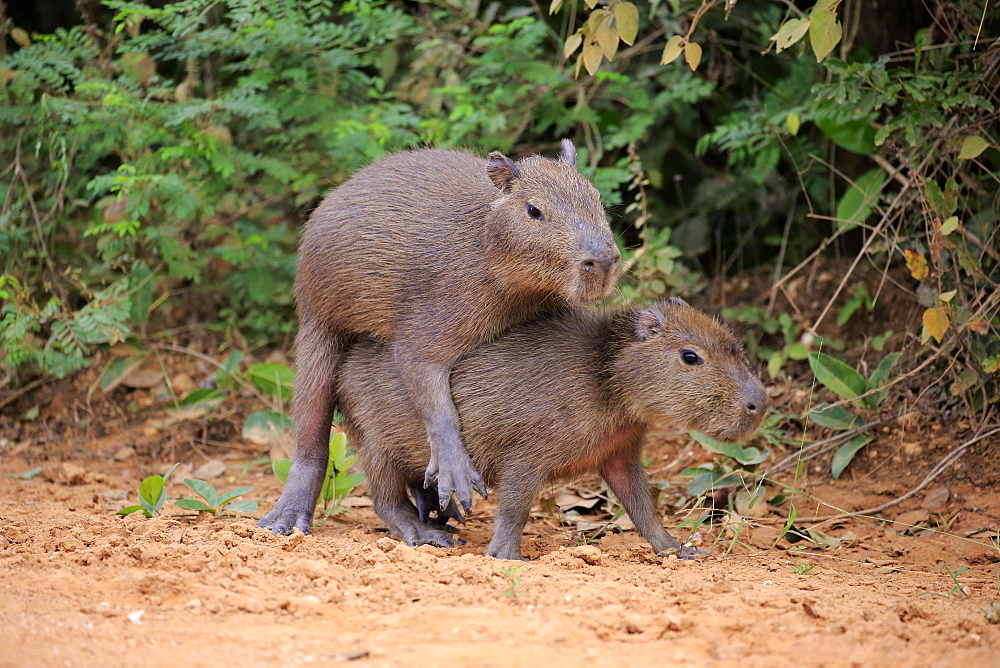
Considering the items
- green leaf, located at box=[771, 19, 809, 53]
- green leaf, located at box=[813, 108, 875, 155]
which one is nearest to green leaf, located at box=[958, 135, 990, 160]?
green leaf, located at box=[813, 108, 875, 155]

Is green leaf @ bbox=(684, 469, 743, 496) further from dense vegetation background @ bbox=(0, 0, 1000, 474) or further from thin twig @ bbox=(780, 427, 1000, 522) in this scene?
dense vegetation background @ bbox=(0, 0, 1000, 474)

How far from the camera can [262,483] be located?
6.36 m

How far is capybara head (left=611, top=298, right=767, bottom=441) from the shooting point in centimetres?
472

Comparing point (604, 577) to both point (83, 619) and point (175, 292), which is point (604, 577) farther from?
point (175, 292)

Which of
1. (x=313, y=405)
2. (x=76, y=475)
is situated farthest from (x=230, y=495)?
(x=76, y=475)

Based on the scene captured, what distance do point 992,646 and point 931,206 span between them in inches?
112

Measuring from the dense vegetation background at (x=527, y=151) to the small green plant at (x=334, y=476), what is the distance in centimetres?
175

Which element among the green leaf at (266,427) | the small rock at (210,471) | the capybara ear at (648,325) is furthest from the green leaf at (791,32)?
the small rock at (210,471)

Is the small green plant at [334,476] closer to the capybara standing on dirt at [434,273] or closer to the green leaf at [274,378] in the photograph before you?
the capybara standing on dirt at [434,273]

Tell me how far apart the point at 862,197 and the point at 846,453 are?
5.88 ft

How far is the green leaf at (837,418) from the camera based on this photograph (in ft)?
19.7

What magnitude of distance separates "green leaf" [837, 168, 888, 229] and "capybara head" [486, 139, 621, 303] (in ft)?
7.54

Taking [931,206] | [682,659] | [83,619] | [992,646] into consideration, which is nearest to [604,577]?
[682,659]

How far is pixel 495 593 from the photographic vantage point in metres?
3.71
